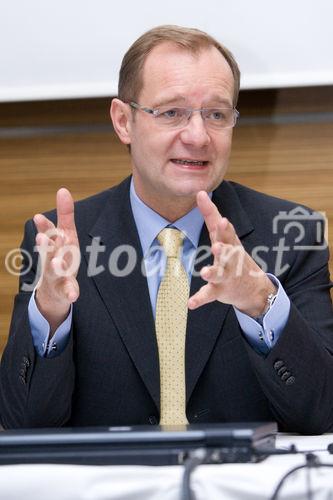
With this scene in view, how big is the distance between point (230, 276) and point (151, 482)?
44 centimetres

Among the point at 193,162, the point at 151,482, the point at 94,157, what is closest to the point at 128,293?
the point at 193,162

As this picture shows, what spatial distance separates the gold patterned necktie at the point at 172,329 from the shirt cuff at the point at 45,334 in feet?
0.70

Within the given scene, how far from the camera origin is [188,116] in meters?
1.75

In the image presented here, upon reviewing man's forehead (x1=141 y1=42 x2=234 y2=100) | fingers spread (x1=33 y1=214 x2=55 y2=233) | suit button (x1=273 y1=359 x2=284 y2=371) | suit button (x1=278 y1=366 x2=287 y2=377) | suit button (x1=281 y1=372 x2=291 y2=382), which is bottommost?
suit button (x1=281 y1=372 x2=291 y2=382)

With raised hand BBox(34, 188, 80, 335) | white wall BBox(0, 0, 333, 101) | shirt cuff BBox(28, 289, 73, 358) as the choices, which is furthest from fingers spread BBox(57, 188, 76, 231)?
white wall BBox(0, 0, 333, 101)

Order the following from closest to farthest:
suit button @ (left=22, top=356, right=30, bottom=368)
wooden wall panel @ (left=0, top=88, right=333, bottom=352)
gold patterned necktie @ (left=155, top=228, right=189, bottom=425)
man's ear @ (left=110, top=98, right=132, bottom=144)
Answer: suit button @ (left=22, top=356, right=30, bottom=368), gold patterned necktie @ (left=155, top=228, right=189, bottom=425), man's ear @ (left=110, top=98, right=132, bottom=144), wooden wall panel @ (left=0, top=88, right=333, bottom=352)

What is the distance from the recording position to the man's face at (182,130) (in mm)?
1737

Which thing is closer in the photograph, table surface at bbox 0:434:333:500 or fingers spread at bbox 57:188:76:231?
table surface at bbox 0:434:333:500

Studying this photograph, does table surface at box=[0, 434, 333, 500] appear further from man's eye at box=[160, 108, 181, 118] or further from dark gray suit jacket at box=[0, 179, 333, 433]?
man's eye at box=[160, 108, 181, 118]

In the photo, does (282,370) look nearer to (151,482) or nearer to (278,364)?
(278,364)

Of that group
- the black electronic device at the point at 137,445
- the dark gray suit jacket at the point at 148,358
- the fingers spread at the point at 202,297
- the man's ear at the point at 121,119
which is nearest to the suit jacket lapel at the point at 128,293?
the dark gray suit jacket at the point at 148,358

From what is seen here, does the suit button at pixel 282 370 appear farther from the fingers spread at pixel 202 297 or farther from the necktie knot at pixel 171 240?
the necktie knot at pixel 171 240

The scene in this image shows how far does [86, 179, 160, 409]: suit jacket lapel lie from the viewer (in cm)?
167

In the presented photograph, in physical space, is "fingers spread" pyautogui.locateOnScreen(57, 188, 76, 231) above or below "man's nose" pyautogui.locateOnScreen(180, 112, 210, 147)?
below
